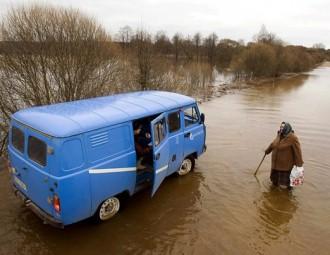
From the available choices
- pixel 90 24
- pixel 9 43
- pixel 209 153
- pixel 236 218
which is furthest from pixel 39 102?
pixel 236 218

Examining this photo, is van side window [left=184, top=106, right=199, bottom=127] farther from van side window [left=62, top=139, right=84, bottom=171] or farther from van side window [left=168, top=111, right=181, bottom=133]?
van side window [left=62, top=139, right=84, bottom=171]

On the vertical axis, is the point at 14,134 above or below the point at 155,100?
below

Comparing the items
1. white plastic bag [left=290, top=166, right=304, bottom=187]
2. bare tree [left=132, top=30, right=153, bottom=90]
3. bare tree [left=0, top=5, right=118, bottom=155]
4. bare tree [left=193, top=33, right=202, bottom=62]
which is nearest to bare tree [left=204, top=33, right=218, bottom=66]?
bare tree [left=193, top=33, right=202, bottom=62]

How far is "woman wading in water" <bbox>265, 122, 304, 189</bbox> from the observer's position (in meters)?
7.29

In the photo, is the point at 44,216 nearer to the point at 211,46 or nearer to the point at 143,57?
the point at 143,57

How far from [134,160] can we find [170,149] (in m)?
1.30

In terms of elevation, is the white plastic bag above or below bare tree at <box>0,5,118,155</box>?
below

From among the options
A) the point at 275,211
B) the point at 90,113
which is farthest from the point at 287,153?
the point at 90,113

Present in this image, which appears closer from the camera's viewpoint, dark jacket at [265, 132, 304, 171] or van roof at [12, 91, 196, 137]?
van roof at [12, 91, 196, 137]

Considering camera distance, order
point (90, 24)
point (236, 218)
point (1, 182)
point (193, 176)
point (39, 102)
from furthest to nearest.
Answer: point (90, 24), point (39, 102), point (193, 176), point (1, 182), point (236, 218)

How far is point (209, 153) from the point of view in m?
10.6

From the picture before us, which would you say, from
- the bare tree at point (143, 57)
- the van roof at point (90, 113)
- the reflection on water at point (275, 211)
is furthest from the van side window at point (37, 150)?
the bare tree at point (143, 57)

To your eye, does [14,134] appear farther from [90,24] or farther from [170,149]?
[90,24]

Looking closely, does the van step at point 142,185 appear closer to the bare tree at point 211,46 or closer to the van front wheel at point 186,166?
the van front wheel at point 186,166
